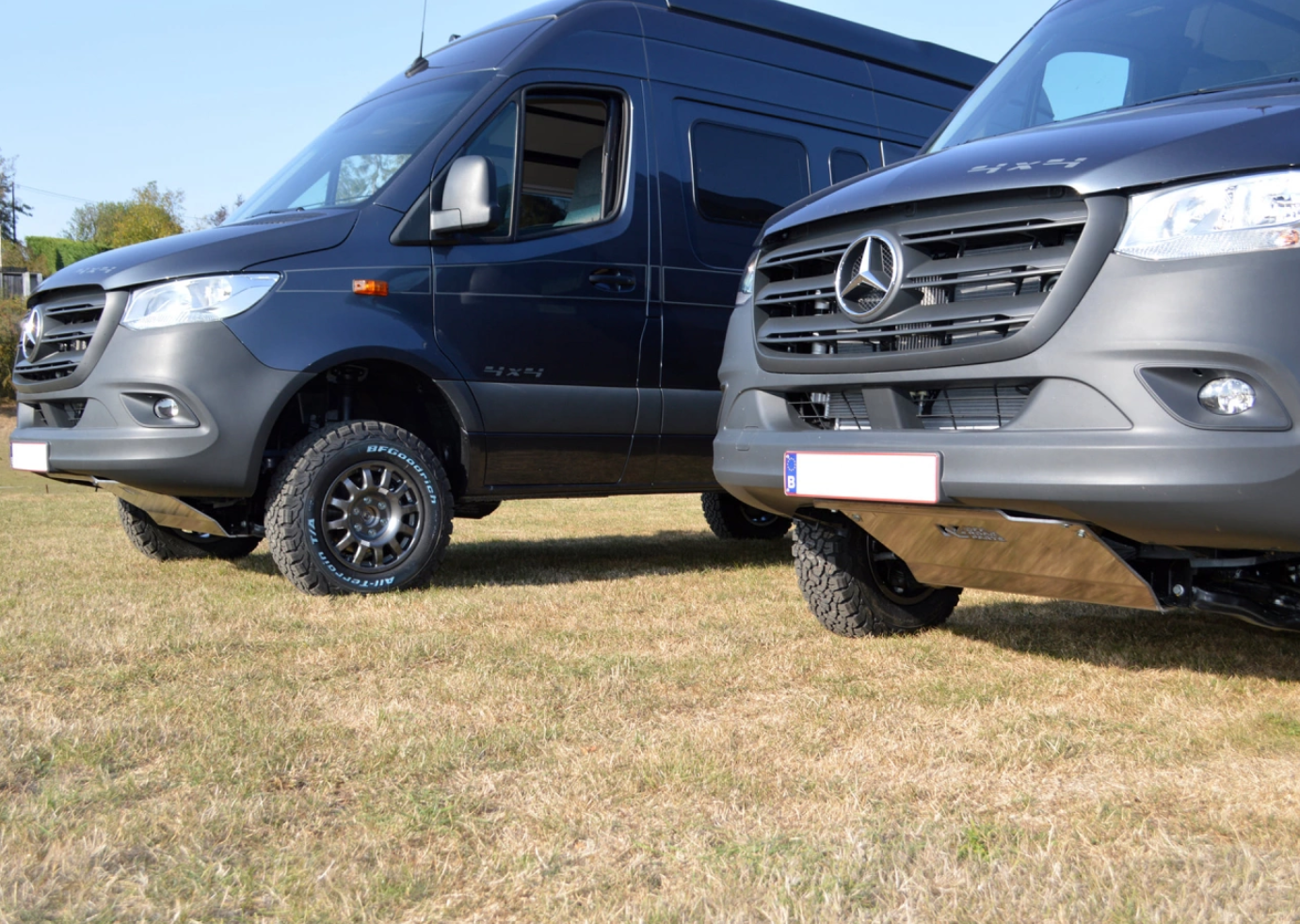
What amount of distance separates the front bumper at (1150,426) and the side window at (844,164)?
3.92 m

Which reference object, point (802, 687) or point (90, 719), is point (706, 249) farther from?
point (90, 719)

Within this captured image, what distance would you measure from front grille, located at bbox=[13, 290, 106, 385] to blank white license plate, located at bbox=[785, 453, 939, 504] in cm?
314

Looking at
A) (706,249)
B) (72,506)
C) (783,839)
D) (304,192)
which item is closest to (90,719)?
(783,839)

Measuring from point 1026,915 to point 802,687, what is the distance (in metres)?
1.66

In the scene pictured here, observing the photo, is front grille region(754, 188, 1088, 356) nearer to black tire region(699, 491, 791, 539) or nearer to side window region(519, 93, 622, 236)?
side window region(519, 93, 622, 236)

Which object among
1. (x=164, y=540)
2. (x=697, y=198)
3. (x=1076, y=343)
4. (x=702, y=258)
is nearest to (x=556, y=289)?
(x=702, y=258)

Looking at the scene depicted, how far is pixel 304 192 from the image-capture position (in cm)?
598

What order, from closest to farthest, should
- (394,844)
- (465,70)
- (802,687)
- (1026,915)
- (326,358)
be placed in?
(1026,915) → (394,844) → (802,687) → (326,358) → (465,70)

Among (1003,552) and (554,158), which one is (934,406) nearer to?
(1003,552)

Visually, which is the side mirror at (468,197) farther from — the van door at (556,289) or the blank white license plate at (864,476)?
the blank white license plate at (864,476)

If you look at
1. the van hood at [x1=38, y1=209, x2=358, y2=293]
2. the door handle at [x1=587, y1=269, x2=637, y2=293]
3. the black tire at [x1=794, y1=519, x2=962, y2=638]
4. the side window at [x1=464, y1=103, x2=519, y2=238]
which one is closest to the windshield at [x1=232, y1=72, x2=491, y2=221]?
the side window at [x1=464, y1=103, x2=519, y2=238]

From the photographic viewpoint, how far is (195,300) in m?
5.04

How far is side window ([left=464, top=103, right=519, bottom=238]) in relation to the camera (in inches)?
223

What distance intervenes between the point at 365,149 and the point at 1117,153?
3800mm
